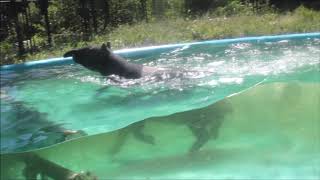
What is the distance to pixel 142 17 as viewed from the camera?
1598 cm

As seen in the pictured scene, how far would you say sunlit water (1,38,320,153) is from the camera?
6.49 meters

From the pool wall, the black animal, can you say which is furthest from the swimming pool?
the pool wall

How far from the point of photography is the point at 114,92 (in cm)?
725

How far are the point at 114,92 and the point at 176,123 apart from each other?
92 cm

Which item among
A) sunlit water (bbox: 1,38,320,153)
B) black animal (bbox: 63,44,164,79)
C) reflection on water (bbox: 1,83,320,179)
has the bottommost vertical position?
reflection on water (bbox: 1,83,320,179)

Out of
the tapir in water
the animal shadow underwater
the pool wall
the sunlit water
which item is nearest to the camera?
the sunlit water

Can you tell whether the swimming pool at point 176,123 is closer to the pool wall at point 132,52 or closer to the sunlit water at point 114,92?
the sunlit water at point 114,92

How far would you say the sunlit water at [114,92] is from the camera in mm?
6492

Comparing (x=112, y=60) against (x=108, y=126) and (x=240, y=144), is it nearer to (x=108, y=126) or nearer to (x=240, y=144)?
(x=108, y=126)

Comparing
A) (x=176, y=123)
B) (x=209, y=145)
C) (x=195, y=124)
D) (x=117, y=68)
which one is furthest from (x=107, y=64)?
(x=209, y=145)

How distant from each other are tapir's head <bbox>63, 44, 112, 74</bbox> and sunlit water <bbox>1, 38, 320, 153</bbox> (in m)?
0.22

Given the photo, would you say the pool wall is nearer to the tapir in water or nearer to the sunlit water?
the sunlit water

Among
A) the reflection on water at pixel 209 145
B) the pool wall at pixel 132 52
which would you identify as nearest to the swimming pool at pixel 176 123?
the reflection on water at pixel 209 145

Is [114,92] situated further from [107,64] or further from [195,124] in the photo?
[195,124]
